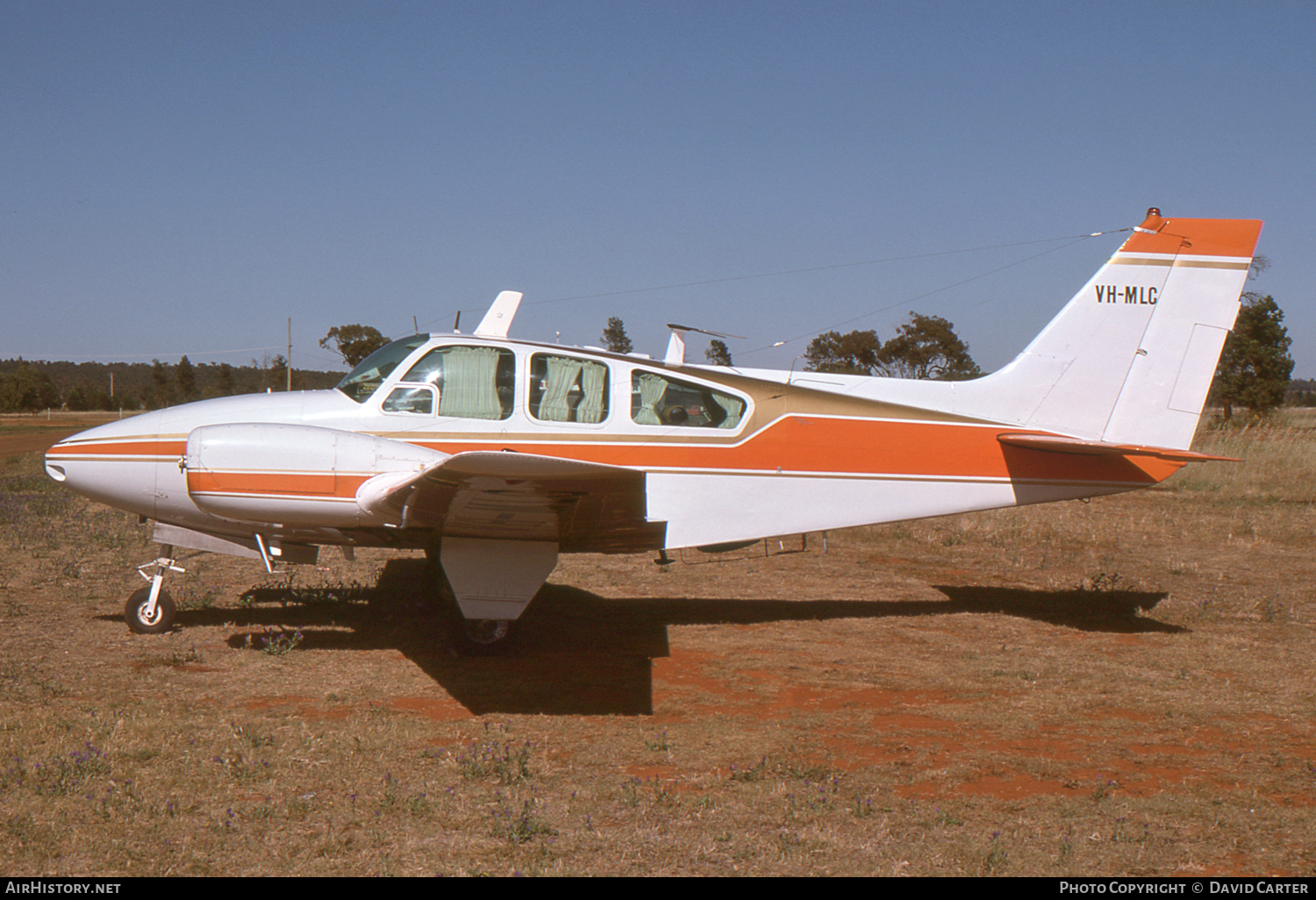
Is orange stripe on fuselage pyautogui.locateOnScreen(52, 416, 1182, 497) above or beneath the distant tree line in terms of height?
above

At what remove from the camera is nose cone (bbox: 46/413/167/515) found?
6.41 m

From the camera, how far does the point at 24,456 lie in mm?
27031

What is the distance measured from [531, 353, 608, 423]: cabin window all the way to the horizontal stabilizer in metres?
3.60

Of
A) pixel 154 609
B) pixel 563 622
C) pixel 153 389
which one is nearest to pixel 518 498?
pixel 563 622

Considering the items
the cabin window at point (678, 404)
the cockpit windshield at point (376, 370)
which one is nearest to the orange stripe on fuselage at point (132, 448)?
the cockpit windshield at point (376, 370)

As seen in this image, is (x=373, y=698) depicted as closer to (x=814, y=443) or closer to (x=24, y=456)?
(x=814, y=443)

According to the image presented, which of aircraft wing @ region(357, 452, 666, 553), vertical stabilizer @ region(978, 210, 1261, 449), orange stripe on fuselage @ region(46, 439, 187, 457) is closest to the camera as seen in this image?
aircraft wing @ region(357, 452, 666, 553)

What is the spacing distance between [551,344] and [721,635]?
118 inches

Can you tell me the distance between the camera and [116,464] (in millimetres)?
6414

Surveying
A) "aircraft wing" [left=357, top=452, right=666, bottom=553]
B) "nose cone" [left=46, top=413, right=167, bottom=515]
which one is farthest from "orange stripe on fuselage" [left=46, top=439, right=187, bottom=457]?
"aircraft wing" [left=357, top=452, right=666, bottom=553]

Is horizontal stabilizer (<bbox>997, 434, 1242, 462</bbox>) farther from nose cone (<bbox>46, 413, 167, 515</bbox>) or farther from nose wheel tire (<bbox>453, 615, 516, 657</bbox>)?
nose cone (<bbox>46, 413, 167, 515</bbox>)

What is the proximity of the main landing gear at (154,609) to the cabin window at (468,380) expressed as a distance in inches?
99.6
